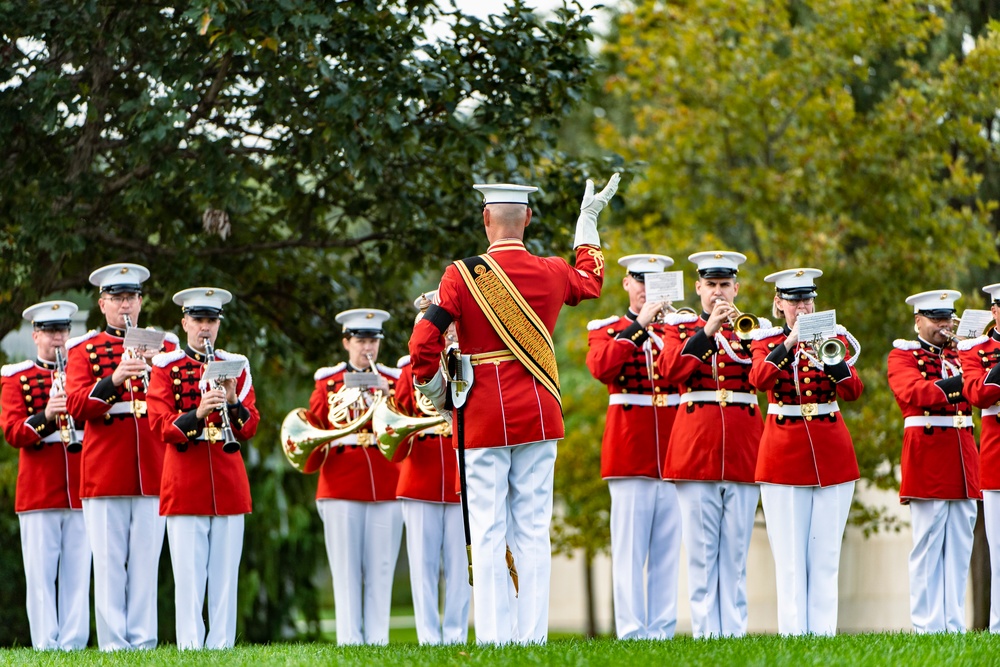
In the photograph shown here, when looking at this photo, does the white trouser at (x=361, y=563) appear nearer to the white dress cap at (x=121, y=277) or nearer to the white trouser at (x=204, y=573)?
the white trouser at (x=204, y=573)

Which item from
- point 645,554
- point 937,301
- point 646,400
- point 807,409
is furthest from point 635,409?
point 937,301

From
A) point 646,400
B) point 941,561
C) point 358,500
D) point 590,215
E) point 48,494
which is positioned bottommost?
point 941,561

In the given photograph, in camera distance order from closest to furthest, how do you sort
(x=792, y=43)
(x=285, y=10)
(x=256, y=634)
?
(x=285, y=10), (x=792, y=43), (x=256, y=634)

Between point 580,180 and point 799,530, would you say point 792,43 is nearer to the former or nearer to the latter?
point 580,180

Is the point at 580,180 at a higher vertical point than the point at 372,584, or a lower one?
higher

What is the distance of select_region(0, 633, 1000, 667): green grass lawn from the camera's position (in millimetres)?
6723

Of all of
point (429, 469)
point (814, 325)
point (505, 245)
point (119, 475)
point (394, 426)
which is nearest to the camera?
point (505, 245)

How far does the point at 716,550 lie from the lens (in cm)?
920

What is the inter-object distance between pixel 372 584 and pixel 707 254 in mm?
3730

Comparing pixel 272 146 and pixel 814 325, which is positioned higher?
pixel 272 146

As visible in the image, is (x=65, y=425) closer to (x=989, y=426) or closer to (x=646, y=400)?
(x=646, y=400)

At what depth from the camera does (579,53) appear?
12469 mm

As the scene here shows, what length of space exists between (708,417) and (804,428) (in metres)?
0.64

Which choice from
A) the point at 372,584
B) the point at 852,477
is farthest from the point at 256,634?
the point at 852,477
